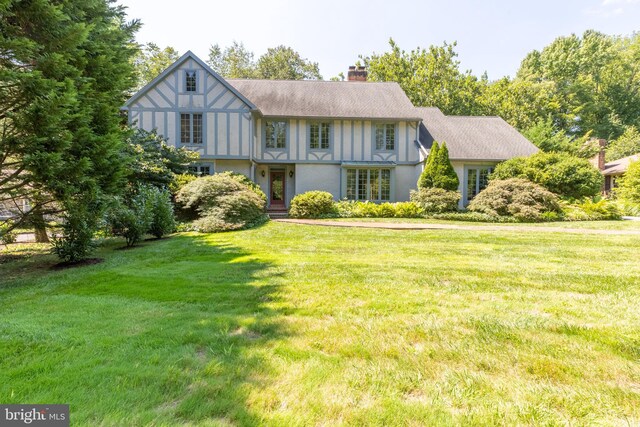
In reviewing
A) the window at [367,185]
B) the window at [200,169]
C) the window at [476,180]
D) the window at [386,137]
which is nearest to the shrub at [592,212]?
the window at [476,180]

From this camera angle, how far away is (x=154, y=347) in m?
2.66

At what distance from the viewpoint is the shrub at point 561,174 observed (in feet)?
Answer: 52.0

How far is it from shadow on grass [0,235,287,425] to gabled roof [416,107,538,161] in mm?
16485

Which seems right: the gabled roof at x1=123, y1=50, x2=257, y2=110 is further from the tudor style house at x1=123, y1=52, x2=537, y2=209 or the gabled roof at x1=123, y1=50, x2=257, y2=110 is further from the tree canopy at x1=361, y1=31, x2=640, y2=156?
the tree canopy at x1=361, y1=31, x2=640, y2=156

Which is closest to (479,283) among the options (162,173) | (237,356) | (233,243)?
(237,356)

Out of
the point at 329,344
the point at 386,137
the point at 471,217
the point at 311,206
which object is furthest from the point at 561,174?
the point at 329,344

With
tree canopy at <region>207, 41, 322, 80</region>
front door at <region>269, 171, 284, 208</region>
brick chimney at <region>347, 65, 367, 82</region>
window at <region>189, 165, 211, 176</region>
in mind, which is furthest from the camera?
tree canopy at <region>207, 41, 322, 80</region>

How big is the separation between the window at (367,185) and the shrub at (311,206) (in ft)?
10.8

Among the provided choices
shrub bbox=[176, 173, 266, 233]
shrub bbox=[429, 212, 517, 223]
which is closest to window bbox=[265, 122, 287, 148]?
shrub bbox=[176, 173, 266, 233]

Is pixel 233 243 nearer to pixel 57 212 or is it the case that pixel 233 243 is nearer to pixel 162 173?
pixel 57 212

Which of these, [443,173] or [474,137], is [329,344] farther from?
[474,137]

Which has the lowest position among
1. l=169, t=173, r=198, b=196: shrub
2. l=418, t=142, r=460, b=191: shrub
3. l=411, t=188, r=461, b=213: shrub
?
l=411, t=188, r=461, b=213: shrub

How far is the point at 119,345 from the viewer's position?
2.69m

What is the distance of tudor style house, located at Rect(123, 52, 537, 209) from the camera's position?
53.3ft
